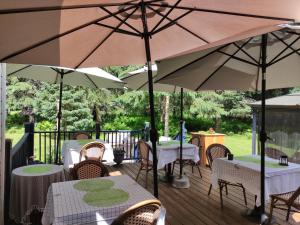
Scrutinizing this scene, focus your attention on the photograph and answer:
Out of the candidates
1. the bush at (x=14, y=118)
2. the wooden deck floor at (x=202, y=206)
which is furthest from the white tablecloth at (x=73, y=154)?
the bush at (x=14, y=118)

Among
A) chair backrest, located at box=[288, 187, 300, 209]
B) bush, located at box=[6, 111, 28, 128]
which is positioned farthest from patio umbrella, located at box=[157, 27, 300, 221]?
bush, located at box=[6, 111, 28, 128]

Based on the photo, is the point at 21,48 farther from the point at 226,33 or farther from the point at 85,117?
the point at 85,117

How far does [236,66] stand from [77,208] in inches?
115

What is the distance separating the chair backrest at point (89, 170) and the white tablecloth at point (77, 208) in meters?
0.75

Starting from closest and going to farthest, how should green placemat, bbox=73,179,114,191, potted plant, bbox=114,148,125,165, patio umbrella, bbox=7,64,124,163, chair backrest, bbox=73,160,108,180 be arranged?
green placemat, bbox=73,179,114,191
chair backrest, bbox=73,160,108,180
patio umbrella, bbox=7,64,124,163
potted plant, bbox=114,148,125,165

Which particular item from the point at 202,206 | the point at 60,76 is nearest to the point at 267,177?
the point at 202,206

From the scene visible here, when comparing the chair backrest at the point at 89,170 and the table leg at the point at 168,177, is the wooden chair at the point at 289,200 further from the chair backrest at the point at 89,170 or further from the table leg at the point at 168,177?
the table leg at the point at 168,177

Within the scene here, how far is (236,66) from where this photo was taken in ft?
13.0

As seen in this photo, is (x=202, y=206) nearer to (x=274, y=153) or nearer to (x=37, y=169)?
(x=274, y=153)

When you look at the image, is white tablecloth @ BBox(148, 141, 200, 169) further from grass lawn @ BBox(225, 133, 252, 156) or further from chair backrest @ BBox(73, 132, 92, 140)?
grass lawn @ BBox(225, 133, 252, 156)

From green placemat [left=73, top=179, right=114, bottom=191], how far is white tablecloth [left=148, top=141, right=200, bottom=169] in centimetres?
271

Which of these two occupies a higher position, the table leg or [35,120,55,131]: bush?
[35,120,55,131]: bush

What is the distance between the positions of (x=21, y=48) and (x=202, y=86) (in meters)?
2.74

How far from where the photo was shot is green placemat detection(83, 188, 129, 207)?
224cm
